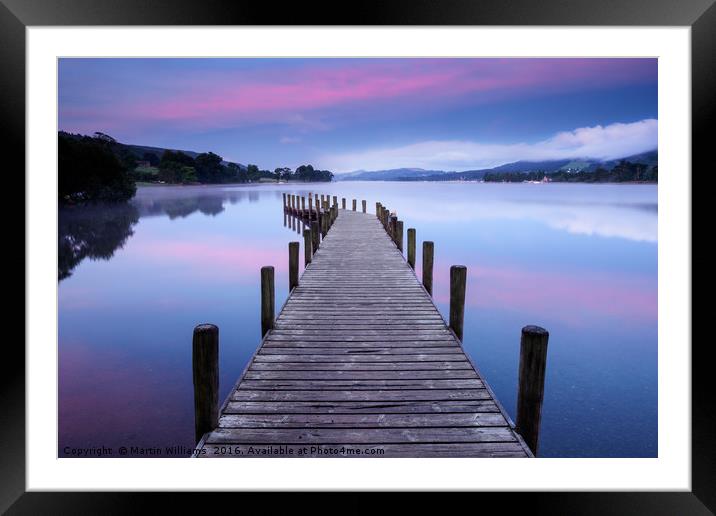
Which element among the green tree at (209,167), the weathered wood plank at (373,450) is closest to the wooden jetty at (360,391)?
the weathered wood plank at (373,450)

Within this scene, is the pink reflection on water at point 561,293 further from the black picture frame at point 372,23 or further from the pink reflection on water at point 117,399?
the black picture frame at point 372,23

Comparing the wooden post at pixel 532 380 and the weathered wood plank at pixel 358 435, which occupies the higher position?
the wooden post at pixel 532 380

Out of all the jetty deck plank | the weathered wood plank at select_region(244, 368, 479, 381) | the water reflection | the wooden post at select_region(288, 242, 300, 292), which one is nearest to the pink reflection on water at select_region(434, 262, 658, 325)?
the wooden post at select_region(288, 242, 300, 292)

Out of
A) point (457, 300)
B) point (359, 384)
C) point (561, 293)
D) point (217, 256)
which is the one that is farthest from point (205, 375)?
point (217, 256)

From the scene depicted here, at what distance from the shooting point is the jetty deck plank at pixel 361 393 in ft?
9.71

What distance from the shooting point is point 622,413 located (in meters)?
6.40

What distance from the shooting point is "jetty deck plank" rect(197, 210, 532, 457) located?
296cm

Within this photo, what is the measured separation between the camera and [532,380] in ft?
9.82

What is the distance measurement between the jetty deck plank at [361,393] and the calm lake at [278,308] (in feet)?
7.10

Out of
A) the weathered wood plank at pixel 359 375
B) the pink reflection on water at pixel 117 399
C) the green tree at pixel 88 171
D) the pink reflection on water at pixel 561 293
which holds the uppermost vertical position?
the green tree at pixel 88 171

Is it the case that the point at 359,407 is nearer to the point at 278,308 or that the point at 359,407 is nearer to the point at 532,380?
the point at 532,380
